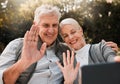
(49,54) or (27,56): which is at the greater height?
(27,56)

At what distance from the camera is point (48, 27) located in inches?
114

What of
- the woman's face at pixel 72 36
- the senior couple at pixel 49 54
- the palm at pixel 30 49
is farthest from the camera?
the woman's face at pixel 72 36

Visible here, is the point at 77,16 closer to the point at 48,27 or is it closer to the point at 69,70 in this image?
the point at 48,27

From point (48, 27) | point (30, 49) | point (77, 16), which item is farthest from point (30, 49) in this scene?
point (77, 16)

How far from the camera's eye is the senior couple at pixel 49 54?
2494 millimetres

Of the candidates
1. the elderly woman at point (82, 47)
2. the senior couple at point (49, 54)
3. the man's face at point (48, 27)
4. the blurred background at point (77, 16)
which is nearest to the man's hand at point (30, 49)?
the senior couple at point (49, 54)

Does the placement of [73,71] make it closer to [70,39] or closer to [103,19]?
[70,39]

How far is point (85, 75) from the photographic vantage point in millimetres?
1053

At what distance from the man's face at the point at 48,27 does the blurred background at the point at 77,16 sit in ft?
63.9

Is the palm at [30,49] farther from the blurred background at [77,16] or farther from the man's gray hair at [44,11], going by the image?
the blurred background at [77,16]

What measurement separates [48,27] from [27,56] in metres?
0.61

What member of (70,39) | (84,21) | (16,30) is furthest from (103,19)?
(70,39)

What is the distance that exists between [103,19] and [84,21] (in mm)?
1472

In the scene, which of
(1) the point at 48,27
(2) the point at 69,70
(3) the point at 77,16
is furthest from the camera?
(3) the point at 77,16
